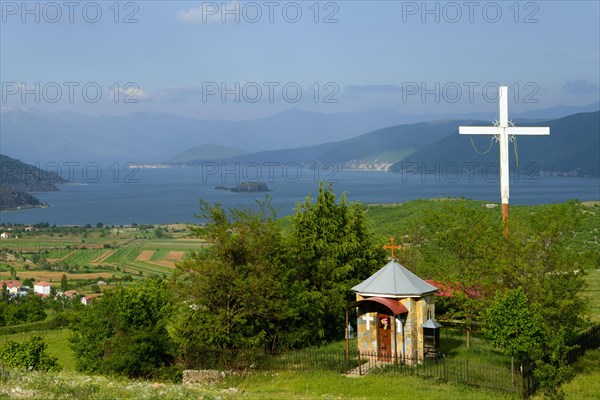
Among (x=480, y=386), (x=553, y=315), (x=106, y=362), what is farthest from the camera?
(x=106, y=362)

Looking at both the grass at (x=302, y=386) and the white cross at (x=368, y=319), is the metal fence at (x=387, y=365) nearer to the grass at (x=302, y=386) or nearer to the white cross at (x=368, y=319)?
the grass at (x=302, y=386)

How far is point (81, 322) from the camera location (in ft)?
91.3

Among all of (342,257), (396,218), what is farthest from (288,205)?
(342,257)

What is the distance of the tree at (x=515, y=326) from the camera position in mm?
19453

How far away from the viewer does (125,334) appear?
2500 cm

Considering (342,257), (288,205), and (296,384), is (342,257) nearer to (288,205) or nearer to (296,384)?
(296,384)

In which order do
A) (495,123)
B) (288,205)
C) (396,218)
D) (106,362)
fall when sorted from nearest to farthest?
1. (106,362)
2. (495,123)
3. (396,218)
4. (288,205)

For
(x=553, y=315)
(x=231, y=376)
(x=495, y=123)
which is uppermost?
(x=495, y=123)

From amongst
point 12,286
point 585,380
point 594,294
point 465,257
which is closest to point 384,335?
point 465,257

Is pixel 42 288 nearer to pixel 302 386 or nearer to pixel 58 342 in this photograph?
pixel 58 342

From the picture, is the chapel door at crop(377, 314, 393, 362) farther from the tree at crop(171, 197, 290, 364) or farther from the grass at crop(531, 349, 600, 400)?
the grass at crop(531, 349, 600, 400)

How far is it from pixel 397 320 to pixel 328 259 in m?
5.91

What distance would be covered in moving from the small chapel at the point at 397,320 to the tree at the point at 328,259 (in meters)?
3.72

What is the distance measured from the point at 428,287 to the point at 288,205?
451ft
